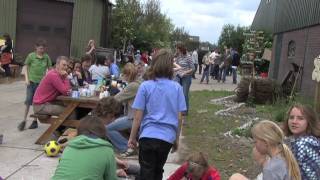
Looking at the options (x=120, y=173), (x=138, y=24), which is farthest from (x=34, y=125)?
(x=138, y=24)

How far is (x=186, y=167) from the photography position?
16.9 feet

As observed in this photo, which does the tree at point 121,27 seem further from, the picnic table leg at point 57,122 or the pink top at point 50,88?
the picnic table leg at point 57,122

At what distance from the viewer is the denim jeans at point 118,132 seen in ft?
26.3

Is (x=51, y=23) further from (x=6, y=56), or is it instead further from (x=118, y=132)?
(x=118, y=132)

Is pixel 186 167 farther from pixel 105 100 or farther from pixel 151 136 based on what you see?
pixel 105 100

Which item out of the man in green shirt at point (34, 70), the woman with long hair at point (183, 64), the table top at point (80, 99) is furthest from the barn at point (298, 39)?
the table top at point (80, 99)

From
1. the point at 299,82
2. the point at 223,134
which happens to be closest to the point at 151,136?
the point at 223,134

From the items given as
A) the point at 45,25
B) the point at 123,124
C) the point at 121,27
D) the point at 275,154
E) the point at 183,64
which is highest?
the point at 121,27

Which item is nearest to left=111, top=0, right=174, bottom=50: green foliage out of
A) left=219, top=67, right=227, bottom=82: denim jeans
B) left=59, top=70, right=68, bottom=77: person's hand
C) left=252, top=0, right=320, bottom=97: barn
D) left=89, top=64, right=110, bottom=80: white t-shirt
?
left=219, top=67, right=227, bottom=82: denim jeans

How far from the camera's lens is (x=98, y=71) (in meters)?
11.5

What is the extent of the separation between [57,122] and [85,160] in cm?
454

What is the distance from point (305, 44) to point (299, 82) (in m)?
1.70

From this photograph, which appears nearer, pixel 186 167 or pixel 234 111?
pixel 186 167

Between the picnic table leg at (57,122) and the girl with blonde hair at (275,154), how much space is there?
16.7ft
